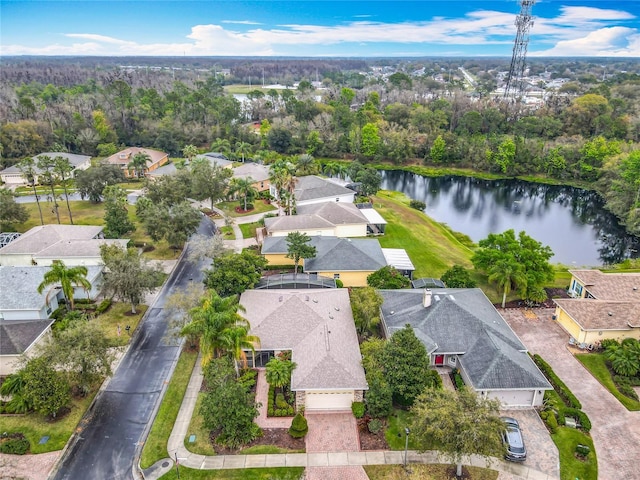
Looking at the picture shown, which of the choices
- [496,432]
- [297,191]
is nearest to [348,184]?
[297,191]

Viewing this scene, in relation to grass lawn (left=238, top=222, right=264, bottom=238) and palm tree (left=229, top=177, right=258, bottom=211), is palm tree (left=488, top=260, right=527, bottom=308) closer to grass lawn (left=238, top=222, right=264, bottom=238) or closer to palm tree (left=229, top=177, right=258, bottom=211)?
grass lawn (left=238, top=222, right=264, bottom=238)

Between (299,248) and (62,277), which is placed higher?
(62,277)

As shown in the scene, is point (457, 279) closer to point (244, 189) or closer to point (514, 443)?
point (514, 443)

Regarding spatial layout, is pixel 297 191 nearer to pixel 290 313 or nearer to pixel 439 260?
pixel 439 260

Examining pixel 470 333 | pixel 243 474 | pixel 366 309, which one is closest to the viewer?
pixel 243 474

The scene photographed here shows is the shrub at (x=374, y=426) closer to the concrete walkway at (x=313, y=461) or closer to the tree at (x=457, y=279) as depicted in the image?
the concrete walkway at (x=313, y=461)

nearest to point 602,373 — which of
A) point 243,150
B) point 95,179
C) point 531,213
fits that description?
point 531,213
